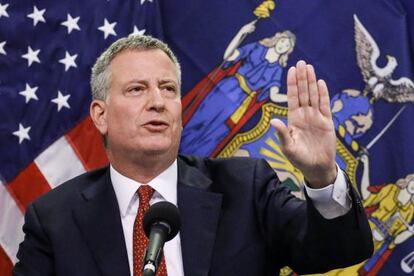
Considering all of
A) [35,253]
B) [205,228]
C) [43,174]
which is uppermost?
[43,174]

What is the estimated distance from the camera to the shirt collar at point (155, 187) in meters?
2.87

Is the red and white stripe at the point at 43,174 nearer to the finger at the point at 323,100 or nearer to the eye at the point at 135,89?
the eye at the point at 135,89

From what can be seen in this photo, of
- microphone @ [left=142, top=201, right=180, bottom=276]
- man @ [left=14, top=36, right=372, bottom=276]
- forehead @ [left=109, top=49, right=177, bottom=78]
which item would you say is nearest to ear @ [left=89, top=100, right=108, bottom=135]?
Result: man @ [left=14, top=36, right=372, bottom=276]

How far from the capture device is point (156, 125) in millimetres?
2799

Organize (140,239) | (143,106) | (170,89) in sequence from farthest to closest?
(170,89) → (143,106) → (140,239)

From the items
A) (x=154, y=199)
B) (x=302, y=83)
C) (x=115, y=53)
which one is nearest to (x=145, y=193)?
(x=154, y=199)

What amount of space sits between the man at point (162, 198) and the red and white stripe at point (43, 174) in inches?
21.3

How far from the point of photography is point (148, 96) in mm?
2846

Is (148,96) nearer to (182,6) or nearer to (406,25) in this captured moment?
(182,6)

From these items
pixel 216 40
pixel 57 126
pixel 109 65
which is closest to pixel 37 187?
pixel 57 126

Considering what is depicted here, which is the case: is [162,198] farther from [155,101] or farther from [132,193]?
[155,101]

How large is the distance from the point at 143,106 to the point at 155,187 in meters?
0.33

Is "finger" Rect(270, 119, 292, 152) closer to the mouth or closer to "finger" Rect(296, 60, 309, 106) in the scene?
"finger" Rect(296, 60, 309, 106)

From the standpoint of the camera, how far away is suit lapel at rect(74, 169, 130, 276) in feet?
8.87
